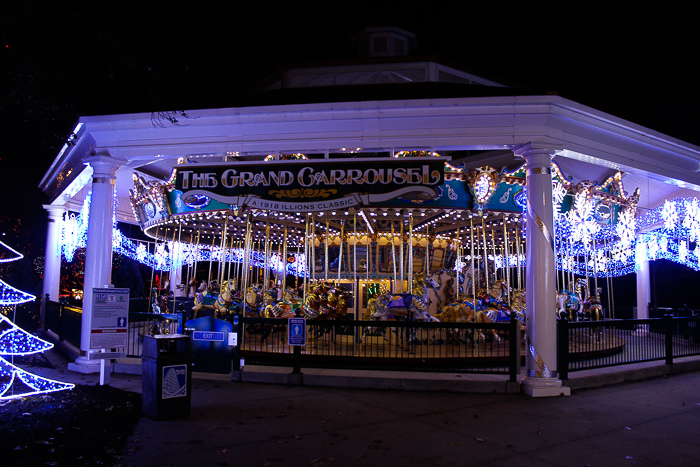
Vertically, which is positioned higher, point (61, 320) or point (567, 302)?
point (567, 302)

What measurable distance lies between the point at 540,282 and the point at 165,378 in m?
6.10

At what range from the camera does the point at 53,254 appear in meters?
15.8

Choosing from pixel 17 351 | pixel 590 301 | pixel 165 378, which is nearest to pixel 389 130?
pixel 165 378

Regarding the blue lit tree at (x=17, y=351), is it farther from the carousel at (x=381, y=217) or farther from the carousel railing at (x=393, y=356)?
the carousel at (x=381, y=217)

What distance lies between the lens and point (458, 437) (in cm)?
582

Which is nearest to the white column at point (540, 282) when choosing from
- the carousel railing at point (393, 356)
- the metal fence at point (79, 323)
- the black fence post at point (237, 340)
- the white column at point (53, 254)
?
the carousel railing at point (393, 356)

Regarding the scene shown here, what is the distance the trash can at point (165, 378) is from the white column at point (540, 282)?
545 centimetres

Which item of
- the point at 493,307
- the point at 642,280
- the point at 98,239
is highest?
the point at 98,239

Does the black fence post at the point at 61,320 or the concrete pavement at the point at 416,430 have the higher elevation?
the black fence post at the point at 61,320

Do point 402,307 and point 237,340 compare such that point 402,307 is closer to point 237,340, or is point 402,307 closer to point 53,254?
point 237,340

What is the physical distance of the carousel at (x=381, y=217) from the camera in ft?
31.1

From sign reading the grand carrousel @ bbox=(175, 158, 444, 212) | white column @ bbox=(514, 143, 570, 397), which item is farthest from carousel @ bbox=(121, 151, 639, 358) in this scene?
white column @ bbox=(514, 143, 570, 397)

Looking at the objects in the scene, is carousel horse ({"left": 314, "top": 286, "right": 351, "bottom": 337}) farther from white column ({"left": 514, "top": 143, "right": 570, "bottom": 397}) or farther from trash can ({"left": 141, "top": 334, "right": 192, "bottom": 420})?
trash can ({"left": 141, "top": 334, "right": 192, "bottom": 420})

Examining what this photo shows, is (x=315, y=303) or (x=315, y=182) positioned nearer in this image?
(x=315, y=182)
